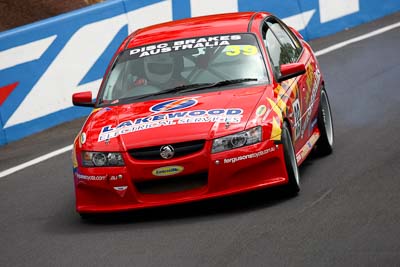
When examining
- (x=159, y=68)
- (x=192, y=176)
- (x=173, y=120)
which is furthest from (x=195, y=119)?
(x=159, y=68)

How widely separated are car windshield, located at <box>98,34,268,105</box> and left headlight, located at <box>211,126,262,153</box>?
103 centimetres

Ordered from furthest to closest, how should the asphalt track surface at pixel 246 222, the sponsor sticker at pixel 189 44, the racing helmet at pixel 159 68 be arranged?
the sponsor sticker at pixel 189 44 → the racing helmet at pixel 159 68 → the asphalt track surface at pixel 246 222

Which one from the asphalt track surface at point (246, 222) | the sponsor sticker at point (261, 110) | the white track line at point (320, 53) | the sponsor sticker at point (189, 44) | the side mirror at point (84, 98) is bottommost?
the white track line at point (320, 53)

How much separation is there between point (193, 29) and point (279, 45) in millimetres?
865

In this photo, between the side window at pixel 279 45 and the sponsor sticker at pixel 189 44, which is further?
the side window at pixel 279 45

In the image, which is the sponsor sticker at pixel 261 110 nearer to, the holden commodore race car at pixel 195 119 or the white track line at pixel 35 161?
the holden commodore race car at pixel 195 119

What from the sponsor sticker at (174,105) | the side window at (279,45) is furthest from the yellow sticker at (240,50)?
the sponsor sticker at (174,105)

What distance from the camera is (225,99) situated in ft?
31.2

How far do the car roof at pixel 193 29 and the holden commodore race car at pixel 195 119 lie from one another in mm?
12

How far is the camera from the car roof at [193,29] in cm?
1057

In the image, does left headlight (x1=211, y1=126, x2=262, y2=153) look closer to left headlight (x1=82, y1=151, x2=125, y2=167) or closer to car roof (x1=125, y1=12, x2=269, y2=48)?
left headlight (x1=82, y1=151, x2=125, y2=167)

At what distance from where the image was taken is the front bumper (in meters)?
8.81

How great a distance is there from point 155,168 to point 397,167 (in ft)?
7.83

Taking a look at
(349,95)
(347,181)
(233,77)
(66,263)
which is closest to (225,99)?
(233,77)
